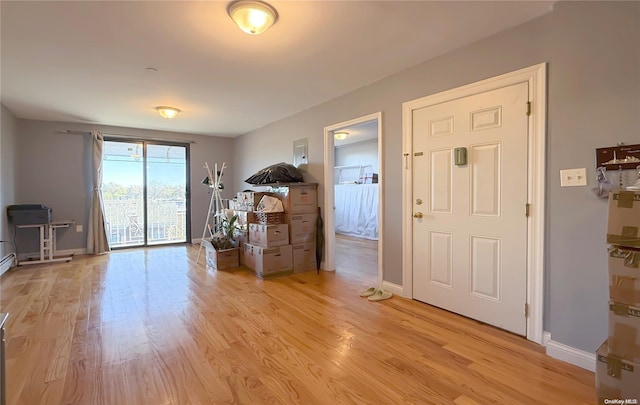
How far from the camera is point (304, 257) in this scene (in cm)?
439

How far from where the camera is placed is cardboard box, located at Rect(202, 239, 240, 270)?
4.50 m

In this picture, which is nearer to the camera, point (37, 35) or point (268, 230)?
point (37, 35)

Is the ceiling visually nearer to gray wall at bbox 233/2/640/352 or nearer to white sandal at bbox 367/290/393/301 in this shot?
gray wall at bbox 233/2/640/352

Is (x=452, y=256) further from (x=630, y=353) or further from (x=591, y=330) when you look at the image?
(x=630, y=353)

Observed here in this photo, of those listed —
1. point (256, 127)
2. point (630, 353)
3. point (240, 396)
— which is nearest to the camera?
point (630, 353)

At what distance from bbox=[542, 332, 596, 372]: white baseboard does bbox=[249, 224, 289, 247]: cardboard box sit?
2.99 metres

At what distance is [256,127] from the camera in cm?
605

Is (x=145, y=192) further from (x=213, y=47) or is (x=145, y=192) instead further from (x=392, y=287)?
(x=392, y=287)

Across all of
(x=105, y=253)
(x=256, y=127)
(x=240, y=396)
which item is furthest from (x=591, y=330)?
(x=105, y=253)

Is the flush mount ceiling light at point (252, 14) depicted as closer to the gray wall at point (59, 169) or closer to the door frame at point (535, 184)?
the door frame at point (535, 184)

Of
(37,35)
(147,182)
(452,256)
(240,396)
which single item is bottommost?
(240,396)

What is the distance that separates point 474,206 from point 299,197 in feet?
7.68

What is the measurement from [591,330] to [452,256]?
1076 mm

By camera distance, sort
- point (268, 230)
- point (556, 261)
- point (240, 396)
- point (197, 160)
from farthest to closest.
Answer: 1. point (197, 160)
2. point (268, 230)
3. point (556, 261)
4. point (240, 396)
